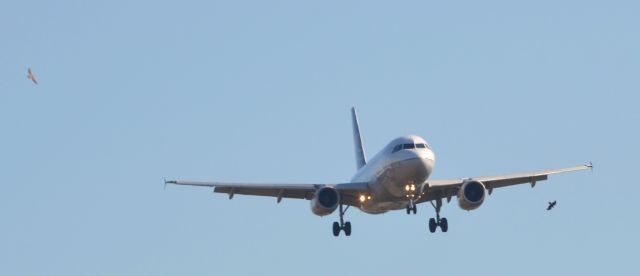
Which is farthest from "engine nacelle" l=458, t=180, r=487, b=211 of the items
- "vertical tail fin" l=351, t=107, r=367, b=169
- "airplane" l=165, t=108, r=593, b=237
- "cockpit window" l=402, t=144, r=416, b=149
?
"vertical tail fin" l=351, t=107, r=367, b=169

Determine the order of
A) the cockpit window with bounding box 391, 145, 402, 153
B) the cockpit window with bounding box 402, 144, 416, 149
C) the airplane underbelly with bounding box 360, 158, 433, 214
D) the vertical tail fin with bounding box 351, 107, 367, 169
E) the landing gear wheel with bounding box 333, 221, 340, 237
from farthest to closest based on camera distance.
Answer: the vertical tail fin with bounding box 351, 107, 367, 169
the landing gear wheel with bounding box 333, 221, 340, 237
the cockpit window with bounding box 391, 145, 402, 153
the cockpit window with bounding box 402, 144, 416, 149
the airplane underbelly with bounding box 360, 158, 433, 214

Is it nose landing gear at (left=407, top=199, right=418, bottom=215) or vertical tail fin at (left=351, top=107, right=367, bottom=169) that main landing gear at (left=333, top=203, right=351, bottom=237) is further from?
vertical tail fin at (left=351, top=107, right=367, bottom=169)

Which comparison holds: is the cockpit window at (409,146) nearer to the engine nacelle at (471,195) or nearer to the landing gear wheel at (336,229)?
the engine nacelle at (471,195)

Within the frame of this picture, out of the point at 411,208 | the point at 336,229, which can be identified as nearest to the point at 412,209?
the point at 411,208

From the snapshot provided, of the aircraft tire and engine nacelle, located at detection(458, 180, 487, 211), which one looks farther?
the aircraft tire

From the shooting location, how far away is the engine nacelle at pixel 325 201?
2552 inches

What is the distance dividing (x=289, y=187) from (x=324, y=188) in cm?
266

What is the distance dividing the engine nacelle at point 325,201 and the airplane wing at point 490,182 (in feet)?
16.2

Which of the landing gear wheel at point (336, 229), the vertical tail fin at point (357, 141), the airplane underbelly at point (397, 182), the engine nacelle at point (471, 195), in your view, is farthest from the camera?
the vertical tail fin at point (357, 141)

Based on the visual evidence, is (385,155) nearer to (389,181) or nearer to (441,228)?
(389,181)

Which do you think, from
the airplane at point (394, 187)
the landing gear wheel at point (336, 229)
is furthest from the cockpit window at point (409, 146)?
the landing gear wheel at point (336, 229)

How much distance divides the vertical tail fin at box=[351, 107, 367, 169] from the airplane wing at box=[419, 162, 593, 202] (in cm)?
1672

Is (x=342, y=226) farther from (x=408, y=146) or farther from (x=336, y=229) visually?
(x=408, y=146)

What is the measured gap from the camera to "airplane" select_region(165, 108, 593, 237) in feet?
198
